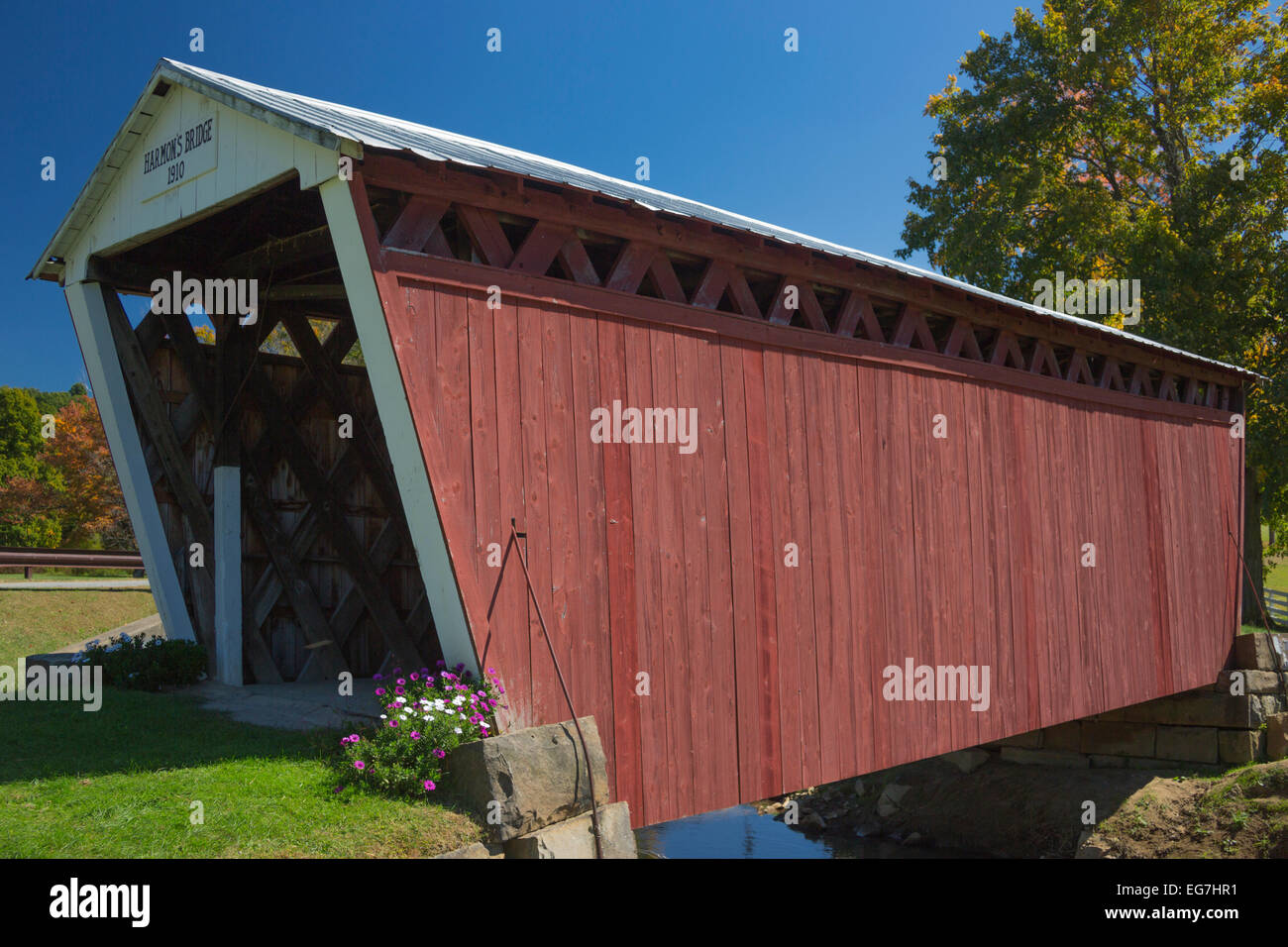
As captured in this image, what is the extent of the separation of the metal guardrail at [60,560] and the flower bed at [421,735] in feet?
59.7

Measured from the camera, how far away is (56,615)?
18.5m

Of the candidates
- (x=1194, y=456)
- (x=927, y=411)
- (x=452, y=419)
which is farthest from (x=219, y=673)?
(x=1194, y=456)

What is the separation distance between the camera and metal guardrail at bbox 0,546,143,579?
2189cm

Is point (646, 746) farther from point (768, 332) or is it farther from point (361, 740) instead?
point (768, 332)

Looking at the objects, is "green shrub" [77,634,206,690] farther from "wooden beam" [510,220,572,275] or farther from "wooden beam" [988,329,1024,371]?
"wooden beam" [988,329,1024,371]

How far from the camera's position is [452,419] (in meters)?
5.63

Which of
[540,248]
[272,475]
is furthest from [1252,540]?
[540,248]

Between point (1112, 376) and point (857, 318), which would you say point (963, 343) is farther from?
point (1112, 376)

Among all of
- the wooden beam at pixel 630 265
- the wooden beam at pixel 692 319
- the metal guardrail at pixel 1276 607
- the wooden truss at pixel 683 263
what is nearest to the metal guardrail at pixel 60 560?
the wooden truss at pixel 683 263

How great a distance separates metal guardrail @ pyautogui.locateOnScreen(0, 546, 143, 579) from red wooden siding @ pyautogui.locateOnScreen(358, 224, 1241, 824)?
1781 centimetres

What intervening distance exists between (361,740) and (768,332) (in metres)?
3.98

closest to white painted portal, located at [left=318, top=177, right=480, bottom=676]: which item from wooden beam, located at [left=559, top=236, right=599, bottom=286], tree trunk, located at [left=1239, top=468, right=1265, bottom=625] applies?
wooden beam, located at [left=559, top=236, right=599, bottom=286]

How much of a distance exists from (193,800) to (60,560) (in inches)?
802
